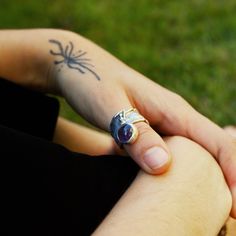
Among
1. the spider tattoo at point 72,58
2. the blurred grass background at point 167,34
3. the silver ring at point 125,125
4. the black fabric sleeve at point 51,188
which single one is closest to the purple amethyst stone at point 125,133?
the silver ring at point 125,125

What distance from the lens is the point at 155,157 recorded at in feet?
3.76

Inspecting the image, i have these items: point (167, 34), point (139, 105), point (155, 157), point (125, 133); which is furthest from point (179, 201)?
point (167, 34)

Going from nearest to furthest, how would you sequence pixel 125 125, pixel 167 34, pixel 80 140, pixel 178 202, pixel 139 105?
pixel 178 202 < pixel 125 125 < pixel 139 105 < pixel 80 140 < pixel 167 34

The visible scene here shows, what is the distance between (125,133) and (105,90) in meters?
0.14

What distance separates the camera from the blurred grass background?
2.61 metres

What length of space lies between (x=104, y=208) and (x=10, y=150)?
211 mm

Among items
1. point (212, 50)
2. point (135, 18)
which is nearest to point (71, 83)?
point (212, 50)

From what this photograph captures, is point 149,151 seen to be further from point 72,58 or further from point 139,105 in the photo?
point 72,58

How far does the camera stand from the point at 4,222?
1.04 m

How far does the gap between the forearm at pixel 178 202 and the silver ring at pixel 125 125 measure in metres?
0.09

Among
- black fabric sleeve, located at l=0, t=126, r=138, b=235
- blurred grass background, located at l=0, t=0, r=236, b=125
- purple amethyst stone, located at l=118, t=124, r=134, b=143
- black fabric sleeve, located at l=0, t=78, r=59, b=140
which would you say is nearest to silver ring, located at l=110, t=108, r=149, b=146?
purple amethyst stone, located at l=118, t=124, r=134, b=143

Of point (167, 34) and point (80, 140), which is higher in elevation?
point (80, 140)

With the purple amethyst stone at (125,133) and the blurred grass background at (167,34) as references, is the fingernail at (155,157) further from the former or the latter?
the blurred grass background at (167,34)

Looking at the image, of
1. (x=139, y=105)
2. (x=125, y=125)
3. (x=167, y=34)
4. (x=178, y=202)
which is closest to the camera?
(x=178, y=202)
